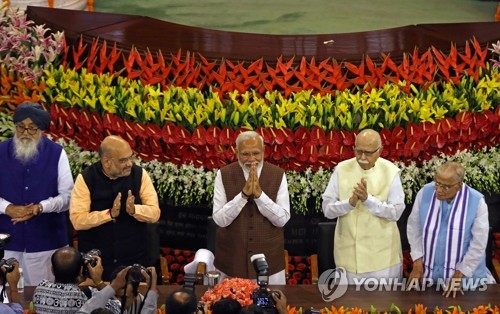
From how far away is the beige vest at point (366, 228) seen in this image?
6.05 meters

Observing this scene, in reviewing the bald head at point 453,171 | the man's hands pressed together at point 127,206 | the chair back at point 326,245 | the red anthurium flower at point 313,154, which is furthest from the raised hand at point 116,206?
the bald head at point 453,171

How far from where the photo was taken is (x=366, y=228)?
607 cm

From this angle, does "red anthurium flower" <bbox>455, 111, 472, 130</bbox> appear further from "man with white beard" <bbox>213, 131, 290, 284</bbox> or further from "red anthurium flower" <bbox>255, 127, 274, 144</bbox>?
"man with white beard" <bbox>213, 131, 290, 284</bbox>

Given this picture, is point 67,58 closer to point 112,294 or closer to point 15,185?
point 15,185

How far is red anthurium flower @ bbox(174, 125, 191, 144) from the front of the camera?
6.82 metres

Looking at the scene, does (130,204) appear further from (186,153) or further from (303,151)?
(303,151)

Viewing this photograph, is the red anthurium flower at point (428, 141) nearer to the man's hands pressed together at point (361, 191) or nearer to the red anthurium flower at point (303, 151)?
the red anthurium flower at point (303, 151)

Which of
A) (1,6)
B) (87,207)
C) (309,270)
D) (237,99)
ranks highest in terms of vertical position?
(1,6)

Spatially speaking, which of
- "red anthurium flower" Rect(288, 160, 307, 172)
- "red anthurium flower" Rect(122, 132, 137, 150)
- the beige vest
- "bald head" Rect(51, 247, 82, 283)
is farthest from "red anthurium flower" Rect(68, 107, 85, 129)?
"bald head" Rect(51, 247, 82, 283)

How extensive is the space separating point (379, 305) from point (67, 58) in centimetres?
335

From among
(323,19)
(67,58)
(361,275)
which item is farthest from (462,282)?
(323,19)

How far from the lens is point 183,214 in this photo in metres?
7.09

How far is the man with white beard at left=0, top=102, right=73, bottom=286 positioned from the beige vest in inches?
66.1

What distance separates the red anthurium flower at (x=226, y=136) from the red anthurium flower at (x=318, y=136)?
527 millimetres
